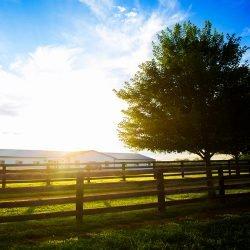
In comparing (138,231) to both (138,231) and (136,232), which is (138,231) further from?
(136,232)

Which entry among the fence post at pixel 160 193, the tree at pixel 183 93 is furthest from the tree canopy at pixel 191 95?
the fence post at pixel 160 193

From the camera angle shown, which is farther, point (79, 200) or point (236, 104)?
point (236, 104)

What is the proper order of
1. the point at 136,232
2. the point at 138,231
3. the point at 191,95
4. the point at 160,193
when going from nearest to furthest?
the point at 136,232 → the point at 138,231 → the point at 160,193 → the point at 191,95

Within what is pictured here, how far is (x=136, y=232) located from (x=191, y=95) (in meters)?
11.9

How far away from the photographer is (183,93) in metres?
19.3

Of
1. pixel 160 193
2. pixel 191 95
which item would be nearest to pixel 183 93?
pixel 191 95

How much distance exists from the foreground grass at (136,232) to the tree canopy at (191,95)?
7852 mm

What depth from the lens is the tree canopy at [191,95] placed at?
18.8 m

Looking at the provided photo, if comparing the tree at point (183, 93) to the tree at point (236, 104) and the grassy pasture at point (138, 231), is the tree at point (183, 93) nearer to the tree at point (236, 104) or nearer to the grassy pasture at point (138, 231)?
the tree at point (236, 104)

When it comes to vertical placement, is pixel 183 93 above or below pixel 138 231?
above

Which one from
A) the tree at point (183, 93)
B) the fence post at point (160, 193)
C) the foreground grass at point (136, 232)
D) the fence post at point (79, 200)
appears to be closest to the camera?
the foreground grass at point (136, 232)

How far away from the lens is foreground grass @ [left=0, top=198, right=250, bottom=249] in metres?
7.26

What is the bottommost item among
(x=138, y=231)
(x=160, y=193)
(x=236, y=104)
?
(x=138, y=231)

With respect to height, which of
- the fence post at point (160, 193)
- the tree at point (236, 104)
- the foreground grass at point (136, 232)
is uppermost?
the tree at point (236, 104)
